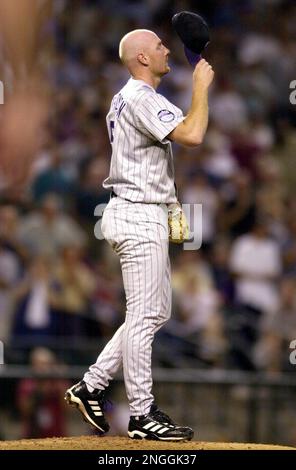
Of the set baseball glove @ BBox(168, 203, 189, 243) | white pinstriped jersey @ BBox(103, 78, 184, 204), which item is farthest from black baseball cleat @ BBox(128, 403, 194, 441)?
white pinstriped jersey @ BBox(103, 78, 184, 204)

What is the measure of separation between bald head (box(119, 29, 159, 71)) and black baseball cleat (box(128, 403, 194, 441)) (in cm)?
180

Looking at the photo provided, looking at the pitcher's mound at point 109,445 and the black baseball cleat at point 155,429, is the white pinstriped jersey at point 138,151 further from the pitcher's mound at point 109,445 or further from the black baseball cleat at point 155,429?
the pitcher's mound at point 109,445

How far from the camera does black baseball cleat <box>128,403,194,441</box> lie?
250 inches

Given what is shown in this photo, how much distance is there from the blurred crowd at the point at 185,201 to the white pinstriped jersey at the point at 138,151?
4684 millimetres

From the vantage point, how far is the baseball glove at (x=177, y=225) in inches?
252

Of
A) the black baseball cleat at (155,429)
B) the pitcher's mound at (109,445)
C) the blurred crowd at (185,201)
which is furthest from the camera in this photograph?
the blurred crowd at (185,201)

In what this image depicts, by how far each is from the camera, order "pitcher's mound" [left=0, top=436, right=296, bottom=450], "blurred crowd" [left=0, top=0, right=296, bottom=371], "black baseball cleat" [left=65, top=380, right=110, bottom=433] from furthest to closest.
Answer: "blurred crowd" [left=0, top=0, right=296, bottom=371], "black baseball cleat" [left=65, top=380, right=110, bottom=433], "pitcher's mound" [left=0, top=436, right=296, bottom=450]

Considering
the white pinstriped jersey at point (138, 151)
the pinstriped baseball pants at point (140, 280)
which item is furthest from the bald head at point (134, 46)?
the pinstriped baseball pants at point (140, 280)

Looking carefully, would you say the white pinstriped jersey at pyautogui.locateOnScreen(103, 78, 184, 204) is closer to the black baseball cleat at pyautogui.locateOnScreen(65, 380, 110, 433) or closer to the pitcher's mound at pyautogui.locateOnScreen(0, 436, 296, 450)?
the black baseball cleat at pyautogui.locateOnScreen(65, 380, 110, 433)

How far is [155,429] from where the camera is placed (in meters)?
6.34

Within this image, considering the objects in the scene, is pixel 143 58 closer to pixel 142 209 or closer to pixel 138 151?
pixel 138 151

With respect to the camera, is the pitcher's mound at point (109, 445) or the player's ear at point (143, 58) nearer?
the pitcher's mound at point (109, 445)
